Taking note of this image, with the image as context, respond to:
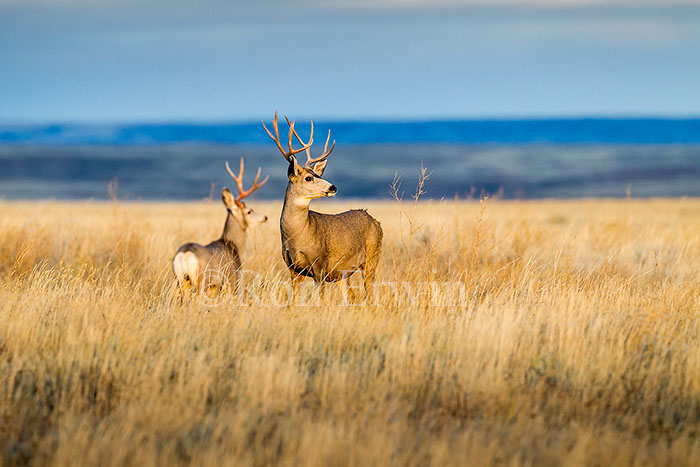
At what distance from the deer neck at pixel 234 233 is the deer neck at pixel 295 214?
1.56 m

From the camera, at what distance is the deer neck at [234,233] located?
9.81m

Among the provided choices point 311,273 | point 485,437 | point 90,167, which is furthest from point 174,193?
point 485,437

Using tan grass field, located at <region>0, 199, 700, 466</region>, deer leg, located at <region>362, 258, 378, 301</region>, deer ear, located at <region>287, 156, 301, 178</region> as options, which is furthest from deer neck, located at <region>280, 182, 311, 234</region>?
deer leg, located at <region>362, 258, 378, 301</region>

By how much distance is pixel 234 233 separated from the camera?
9.87 m

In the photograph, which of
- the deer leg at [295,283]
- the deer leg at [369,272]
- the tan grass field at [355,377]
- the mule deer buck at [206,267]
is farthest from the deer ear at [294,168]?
the deer leg at [369,272]

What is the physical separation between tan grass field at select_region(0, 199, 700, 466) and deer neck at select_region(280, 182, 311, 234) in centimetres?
82

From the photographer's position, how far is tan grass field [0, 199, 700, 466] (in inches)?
194

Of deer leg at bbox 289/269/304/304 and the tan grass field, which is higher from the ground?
deer leg at bbox 289/269/304/304

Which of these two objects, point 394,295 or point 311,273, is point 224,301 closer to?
point 311,273

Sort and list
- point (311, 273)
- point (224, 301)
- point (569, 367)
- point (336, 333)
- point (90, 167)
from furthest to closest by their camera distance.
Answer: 1. point (90, 167)
2. point (311, 273)
3. point (224, 301)
4. point (336, 333)
5. point (569, 367)

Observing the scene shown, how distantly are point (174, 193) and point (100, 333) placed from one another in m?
55.8

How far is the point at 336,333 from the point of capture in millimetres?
7129

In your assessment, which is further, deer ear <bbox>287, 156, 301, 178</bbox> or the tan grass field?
deer ear <bbox>287, 156, 301, 178</bbox>

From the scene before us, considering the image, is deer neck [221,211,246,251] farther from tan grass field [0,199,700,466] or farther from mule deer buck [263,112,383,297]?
mule deer buck [263,112,383,297]
